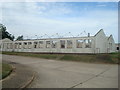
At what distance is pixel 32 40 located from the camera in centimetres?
4150

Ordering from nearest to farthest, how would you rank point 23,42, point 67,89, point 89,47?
point 67,89 → point 89,47 → point 23,42

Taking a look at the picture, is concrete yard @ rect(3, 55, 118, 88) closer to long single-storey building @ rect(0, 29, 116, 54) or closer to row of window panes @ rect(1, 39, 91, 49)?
long single-storey building @ rect(0, 29, 116, 54)

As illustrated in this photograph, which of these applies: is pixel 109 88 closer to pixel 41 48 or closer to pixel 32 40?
pixel 41 48

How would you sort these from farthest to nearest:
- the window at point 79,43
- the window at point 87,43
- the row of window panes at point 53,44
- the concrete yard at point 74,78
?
the window at point 79,43, the row of window panes at point 53,44, the window at point 87,43, the concrete yard at point 74,78

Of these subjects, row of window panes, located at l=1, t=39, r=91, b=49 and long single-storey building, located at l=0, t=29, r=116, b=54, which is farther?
row of window panes, located at l=1, t=39, r=91, b=49

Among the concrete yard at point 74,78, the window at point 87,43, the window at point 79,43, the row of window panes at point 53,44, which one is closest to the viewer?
the concrete yard at point 74,78

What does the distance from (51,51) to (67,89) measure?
30046 mm

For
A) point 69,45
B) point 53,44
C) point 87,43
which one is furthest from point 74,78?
point 53,44

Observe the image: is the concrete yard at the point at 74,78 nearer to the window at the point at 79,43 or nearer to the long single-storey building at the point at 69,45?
the long single-storey building at the point at 69,45

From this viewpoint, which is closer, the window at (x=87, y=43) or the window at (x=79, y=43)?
the window at (x=87, y=43)

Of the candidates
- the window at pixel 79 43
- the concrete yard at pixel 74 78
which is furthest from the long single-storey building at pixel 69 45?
the concrete yard at pixel 74 78

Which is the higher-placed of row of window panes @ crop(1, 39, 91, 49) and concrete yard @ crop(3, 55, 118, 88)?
row of window panes @ crop(1, 39, 91, 49)

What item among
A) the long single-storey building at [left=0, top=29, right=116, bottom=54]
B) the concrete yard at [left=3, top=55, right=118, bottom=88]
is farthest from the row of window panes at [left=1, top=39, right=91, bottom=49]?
the concrete yard at [left=3, top=55, right=118, bottom=88]

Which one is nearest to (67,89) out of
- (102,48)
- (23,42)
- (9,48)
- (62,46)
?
(62,46)
